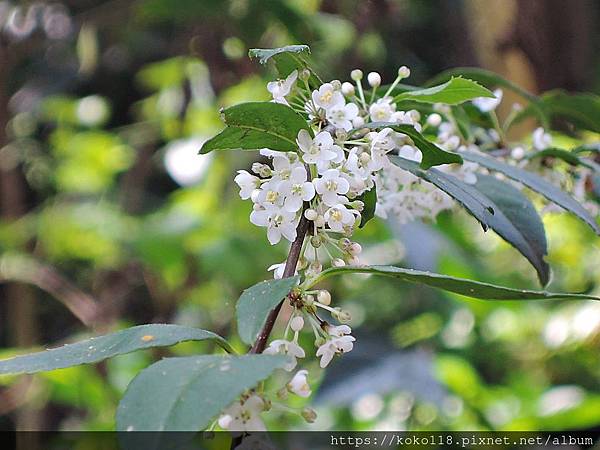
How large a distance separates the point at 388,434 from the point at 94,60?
116 cm

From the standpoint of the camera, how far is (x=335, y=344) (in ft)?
1.31

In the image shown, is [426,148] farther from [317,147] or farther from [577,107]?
[577,107]

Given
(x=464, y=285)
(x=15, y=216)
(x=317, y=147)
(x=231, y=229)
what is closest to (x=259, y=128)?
(x=317, y=147)

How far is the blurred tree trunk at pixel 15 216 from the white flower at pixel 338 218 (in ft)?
4.39

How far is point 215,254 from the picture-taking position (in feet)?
4.45

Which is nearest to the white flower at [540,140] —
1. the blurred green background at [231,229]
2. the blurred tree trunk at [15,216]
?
the blurred green background at [231,229]

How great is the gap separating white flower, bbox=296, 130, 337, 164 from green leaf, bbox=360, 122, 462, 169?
0.03m

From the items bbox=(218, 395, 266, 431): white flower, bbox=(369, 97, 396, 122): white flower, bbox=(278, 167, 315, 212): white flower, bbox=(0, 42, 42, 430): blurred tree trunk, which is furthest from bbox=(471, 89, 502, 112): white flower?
bbox=(0, 42, 42, 430): blurred tree trunk

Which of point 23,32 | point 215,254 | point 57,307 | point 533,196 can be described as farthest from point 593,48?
point 57,307

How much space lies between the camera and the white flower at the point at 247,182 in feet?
1.39

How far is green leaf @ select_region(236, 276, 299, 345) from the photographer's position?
0.34 meters

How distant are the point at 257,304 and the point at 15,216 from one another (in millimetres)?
1504

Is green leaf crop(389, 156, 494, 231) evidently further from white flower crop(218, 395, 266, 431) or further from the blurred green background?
the blurred green background

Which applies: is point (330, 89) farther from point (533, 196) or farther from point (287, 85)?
point (533, 196)
